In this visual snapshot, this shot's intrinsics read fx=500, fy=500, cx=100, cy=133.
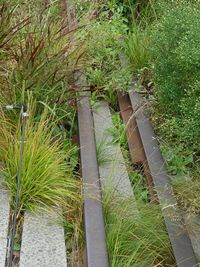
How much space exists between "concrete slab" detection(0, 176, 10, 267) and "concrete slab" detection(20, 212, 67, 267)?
10 centimetres

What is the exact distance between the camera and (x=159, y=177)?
140 inches

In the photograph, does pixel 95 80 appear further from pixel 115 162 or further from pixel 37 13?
pixel 115 162

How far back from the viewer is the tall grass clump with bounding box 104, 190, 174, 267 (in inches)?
115

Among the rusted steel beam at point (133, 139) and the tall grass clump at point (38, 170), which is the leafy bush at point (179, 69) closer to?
the rusted steel beam at point (133, 139)

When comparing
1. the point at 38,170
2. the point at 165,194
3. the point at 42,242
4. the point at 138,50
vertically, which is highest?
the point at 138,50

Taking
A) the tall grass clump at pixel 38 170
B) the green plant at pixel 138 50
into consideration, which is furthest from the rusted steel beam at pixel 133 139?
the tall grass clump at pixel 38 170

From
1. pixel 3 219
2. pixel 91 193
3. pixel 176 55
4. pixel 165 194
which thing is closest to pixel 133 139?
pixel 176 55

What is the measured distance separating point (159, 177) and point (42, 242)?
1.03 m

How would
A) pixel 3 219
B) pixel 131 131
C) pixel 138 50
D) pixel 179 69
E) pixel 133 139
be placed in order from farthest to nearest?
pixel 138 50 < pixel 131 131 < pixel 133 139 < pixel 179 69 < pixel 3 219

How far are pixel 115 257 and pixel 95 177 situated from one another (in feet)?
2.28

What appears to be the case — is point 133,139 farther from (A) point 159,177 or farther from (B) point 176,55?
(B) point 176,55

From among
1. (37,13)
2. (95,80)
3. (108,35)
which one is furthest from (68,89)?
(108,35)

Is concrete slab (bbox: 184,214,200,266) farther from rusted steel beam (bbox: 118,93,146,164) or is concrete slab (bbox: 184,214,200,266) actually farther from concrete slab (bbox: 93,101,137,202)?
rusted steel beam (bbox: 118,93,146,164)

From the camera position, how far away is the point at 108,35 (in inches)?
210
